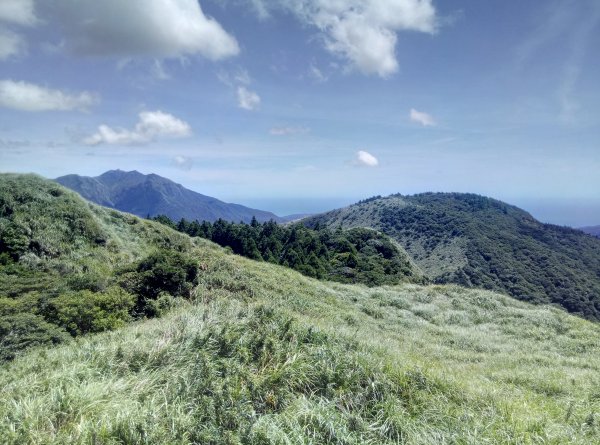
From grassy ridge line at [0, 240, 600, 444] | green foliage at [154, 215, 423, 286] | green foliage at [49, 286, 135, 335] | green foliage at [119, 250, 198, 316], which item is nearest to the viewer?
grassy ridge line at [0, 240, 600, 444]

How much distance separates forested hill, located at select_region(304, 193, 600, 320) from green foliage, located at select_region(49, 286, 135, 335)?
72.3 m

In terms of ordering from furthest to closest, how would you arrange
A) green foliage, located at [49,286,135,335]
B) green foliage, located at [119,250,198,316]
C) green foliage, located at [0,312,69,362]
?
green foliage, located at [119,250,198,316] → green foliage, located at [49,286,135,335] → green foliage, located at [0,312,69,362]

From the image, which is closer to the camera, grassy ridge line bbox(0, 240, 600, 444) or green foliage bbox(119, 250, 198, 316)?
grassy ridge line bbox(0, 240, 600, 444)

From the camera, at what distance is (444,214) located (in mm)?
153125

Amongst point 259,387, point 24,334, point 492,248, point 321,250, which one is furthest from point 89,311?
point 492,248

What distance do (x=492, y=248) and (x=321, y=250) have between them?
3249 inches

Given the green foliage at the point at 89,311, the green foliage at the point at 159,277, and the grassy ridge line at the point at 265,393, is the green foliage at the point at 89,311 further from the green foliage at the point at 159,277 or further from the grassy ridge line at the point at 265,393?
the grassy ridge line at the point at 265,393

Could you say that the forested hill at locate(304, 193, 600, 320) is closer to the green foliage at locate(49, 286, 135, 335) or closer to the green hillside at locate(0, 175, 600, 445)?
the green foliage at locate(49, 286, 135, 335)

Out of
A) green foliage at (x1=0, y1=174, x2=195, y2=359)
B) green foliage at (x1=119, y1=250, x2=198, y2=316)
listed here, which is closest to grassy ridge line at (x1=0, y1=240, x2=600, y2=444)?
green foliage at (x1=0, y1=174, x2=195, y2=359)

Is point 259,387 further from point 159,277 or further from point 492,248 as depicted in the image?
point 492,248

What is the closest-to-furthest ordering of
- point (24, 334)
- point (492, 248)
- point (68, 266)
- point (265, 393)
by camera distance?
point (265, 393) < point (24, 334) < point (68, 266) < point (492, 248)

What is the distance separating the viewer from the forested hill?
96.2 m

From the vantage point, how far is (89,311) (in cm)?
1130

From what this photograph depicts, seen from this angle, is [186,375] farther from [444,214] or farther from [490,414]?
[444,214]
